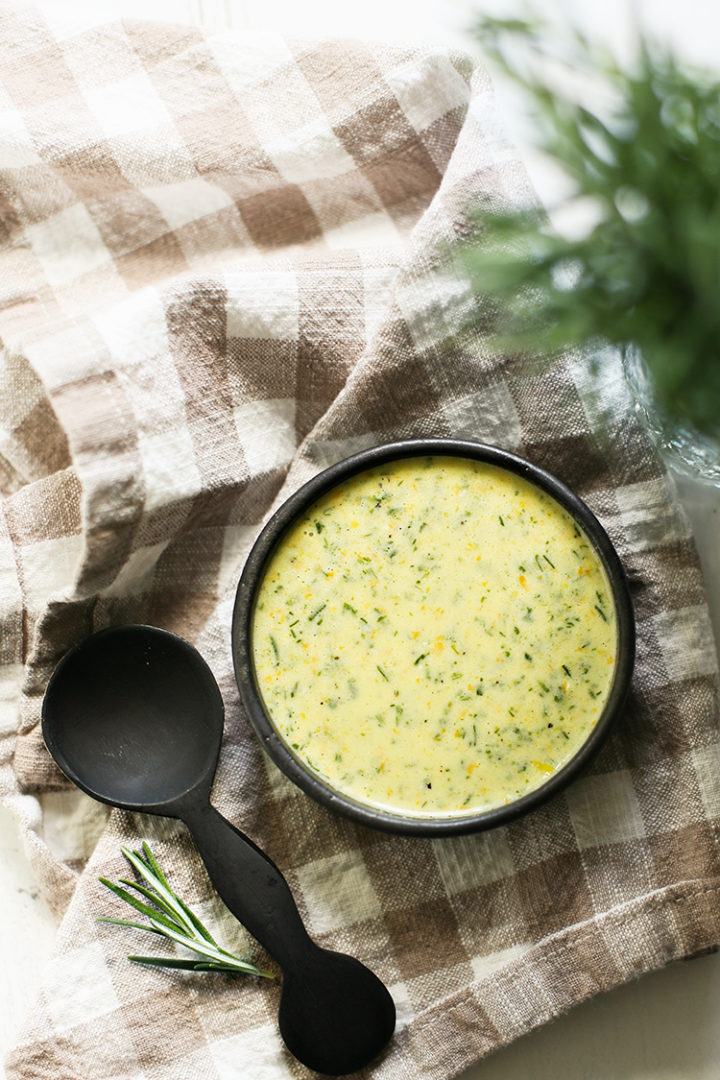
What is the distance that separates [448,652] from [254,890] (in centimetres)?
40

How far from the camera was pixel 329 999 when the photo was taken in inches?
49.9

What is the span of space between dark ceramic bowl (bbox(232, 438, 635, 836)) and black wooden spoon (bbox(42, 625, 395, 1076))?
0.13 m

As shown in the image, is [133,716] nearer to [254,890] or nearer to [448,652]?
[254,890]

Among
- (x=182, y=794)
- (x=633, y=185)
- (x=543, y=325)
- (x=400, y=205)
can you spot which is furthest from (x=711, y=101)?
(x=182, y=794)

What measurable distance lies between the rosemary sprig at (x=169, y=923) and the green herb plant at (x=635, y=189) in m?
0.93

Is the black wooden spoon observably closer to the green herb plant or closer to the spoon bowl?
the spoon bowl

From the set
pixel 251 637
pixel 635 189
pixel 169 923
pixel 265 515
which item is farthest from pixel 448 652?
pixel 635 189

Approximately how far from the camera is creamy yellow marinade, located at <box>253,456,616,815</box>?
1.20 meters

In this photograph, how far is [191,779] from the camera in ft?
4.31

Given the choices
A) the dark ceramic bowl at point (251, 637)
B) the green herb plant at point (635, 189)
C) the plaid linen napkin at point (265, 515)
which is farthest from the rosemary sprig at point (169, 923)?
the green herb plant at point (635, 189)

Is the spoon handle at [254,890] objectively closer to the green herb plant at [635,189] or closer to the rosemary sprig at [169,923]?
the rosemary sprig at [169,923]

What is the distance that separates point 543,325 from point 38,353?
2.42 ft

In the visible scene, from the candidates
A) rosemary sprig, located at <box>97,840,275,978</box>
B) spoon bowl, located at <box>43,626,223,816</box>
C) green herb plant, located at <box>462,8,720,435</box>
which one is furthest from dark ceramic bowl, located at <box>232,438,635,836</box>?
green herb plant, located at <box>462,8,720,435</box>

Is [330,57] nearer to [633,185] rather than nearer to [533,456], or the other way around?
[533,456]
